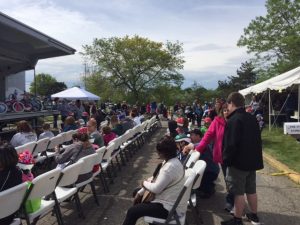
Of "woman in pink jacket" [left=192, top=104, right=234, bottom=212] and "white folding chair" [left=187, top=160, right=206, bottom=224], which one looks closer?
"white folding chair" [left=187, top=160, right=206, bottom=224]

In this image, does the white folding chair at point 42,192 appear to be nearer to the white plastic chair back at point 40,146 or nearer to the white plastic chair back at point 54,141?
the white plastic chair back at point 40,146

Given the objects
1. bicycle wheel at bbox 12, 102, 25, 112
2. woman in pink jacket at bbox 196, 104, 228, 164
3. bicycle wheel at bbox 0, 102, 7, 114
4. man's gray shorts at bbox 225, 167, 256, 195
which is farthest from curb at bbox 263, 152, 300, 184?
bicycle wheel at bbox 12, 102, 25, 112

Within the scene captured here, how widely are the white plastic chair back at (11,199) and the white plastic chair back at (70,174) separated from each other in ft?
3.05

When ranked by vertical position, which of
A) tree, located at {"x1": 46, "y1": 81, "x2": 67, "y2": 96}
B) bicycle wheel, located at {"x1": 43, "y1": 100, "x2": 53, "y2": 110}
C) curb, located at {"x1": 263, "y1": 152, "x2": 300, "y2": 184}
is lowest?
curb, located at {"x1": 263, "y1": 152, "x2": 300, "y2": 184}

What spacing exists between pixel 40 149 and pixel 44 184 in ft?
13.5

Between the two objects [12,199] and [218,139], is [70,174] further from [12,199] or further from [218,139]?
[218,139]

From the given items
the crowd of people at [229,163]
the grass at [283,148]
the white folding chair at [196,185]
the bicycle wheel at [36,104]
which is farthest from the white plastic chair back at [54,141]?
the bicycle wheel at [36,104]

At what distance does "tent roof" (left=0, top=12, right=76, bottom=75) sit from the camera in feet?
46.6

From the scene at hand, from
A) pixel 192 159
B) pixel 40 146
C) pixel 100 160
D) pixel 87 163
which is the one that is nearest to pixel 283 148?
pixel 192 159

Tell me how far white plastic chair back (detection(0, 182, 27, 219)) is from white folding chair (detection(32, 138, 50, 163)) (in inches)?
166

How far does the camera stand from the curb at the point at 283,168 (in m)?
7.88

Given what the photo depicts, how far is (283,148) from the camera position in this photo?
1186 centimetres

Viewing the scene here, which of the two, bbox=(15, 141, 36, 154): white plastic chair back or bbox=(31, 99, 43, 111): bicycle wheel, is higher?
bbox=(31, 99, 43, 111): bicycle wheel

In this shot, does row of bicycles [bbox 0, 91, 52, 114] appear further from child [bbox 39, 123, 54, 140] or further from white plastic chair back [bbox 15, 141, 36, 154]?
white plastic chair back [bbox 15, 141, 36, 154]
